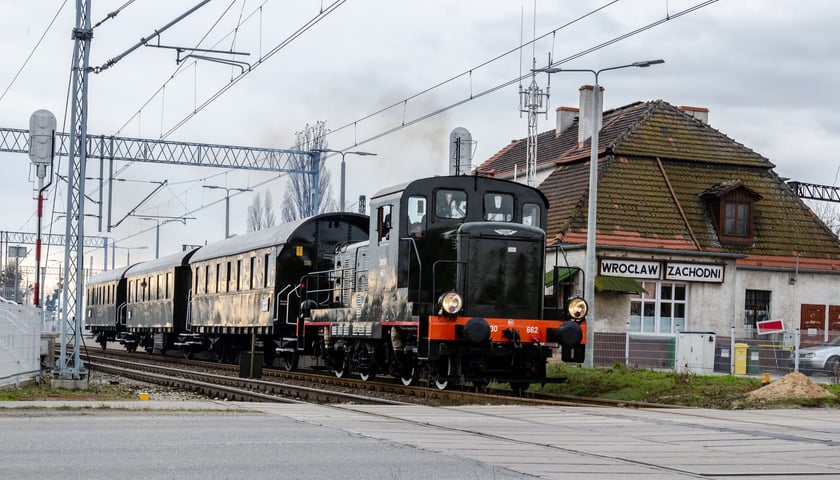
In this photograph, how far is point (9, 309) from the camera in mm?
21266

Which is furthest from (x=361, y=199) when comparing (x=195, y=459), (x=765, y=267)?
(x=195, y=459)

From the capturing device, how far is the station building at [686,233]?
120ft

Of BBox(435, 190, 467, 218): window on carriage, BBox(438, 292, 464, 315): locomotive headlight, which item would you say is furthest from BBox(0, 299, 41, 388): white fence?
BBox(435, 190, 467, 218): window on carriage

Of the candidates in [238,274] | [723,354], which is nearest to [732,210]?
[723,354]

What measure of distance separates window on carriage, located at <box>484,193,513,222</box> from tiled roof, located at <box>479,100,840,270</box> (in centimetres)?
1567

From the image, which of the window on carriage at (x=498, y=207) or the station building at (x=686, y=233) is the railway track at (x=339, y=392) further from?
the station building at (x=686, y=233)

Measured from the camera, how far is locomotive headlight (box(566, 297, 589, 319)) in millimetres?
19906

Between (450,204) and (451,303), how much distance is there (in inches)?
85.8

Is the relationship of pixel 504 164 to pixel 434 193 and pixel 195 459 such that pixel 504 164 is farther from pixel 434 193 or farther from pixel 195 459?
pixel 195 459

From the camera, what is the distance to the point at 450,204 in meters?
20.2

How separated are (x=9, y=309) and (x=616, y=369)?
12444mm

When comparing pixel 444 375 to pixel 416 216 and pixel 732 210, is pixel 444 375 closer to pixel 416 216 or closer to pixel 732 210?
pixel 416 216

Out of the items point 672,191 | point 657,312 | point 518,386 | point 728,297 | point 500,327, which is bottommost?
point 518,386

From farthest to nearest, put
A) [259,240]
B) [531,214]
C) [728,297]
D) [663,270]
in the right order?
[728,297], [663,270], [259,240], [531,214]
